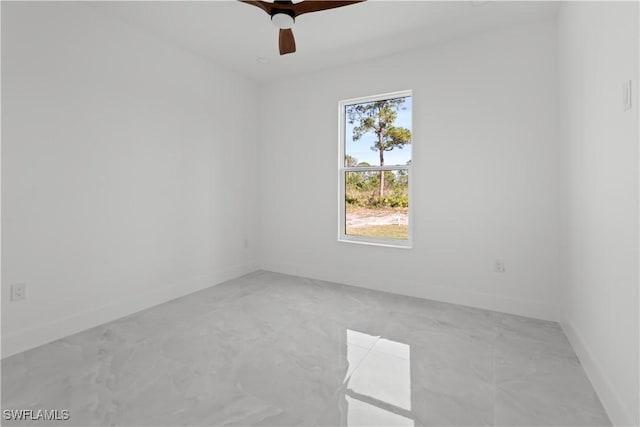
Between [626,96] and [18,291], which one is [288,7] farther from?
[18,291]

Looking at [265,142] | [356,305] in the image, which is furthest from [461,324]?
[265,142]

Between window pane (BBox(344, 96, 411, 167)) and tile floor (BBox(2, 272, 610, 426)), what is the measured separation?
1658 mm

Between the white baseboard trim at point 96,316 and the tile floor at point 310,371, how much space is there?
8 centimetres

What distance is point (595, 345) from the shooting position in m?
1.80

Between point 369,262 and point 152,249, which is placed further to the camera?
point 369,262

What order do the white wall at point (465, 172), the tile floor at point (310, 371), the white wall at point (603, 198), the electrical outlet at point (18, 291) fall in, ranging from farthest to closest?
1. the white wall at point (465, 172)
2. the electrical outlet at point (18, 291)
3. the tile floor at point (310, 371)
4. the white wall at point (603, 198)

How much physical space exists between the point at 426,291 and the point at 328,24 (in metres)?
2.71

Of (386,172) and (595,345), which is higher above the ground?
(386,172)

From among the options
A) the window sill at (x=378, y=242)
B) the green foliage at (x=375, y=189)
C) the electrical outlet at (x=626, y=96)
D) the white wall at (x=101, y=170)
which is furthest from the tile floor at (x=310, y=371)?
the electrical outlet at (x=626, y=96)

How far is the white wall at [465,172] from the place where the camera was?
108 inches

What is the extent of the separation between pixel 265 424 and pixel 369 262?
91.4 inches

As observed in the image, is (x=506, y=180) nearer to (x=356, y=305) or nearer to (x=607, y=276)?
(x=607, y=276)

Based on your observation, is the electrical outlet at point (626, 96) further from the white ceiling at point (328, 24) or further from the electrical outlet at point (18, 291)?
the electrical outlet at point (18, 291)

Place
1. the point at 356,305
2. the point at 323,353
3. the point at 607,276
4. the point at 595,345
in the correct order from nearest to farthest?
1. the point at 607,276
2. the point at 595,345
3. the point at 323,353
4. the point at 356,305
